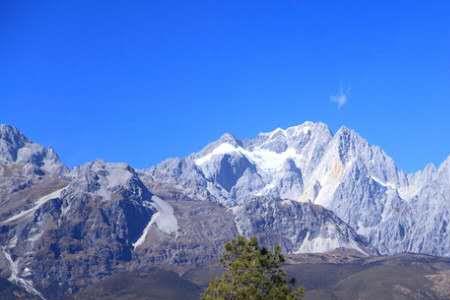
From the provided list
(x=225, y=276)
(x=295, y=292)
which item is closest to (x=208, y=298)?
(x=225, y=276)

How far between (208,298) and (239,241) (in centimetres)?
952

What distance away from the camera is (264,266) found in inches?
4508

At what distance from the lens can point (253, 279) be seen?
11219 cm

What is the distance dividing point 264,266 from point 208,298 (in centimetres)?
818

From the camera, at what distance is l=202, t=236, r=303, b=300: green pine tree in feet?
366

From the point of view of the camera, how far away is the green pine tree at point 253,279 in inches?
4395

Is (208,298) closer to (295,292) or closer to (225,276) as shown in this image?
(225,276)

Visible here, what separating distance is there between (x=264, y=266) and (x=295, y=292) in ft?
21.8

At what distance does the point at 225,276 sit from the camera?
11494 centimetres

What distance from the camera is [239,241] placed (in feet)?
389

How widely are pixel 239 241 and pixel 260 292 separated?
900cm

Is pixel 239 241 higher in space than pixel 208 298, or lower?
higher

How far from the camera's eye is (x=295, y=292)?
4643 inches
